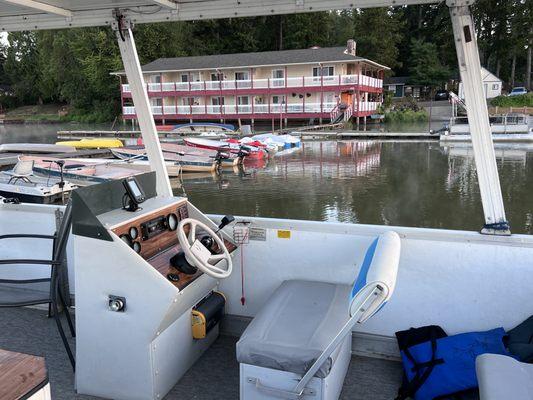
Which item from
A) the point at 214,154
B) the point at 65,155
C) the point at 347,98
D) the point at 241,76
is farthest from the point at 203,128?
the point at 65,155

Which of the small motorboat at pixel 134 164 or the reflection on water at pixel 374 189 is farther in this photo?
the small motorboat at pixel 134 164

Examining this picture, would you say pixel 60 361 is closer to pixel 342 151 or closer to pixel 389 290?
pixel 389 290

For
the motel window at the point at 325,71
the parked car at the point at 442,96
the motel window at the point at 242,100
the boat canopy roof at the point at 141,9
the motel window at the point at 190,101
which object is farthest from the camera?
the parked car at the point at 442,96

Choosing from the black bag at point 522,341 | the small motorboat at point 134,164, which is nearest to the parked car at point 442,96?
the small motorboat at point 134,164

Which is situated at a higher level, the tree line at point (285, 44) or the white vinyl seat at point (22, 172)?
the tree line at point (285, 44)

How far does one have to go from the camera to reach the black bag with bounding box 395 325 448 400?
93.4 inches

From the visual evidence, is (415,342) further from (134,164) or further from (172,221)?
(134,164)

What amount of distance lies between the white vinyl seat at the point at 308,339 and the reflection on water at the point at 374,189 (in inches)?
317

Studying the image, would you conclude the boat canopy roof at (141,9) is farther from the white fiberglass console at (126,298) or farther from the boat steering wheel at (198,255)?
the boat steering wheel at (198,255)

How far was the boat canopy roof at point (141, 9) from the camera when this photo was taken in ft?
9.64

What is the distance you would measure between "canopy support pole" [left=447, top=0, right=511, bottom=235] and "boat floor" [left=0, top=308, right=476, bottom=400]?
3.51 ft

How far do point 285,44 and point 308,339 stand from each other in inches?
1792

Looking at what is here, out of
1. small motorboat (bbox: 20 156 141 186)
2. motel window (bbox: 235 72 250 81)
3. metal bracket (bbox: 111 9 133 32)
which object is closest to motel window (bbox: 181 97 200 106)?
motel window (bbox: 235 72 250 81)

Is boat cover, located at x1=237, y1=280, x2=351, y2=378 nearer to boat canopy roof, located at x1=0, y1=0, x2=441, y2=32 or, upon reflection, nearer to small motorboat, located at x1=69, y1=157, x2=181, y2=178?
boat canopy roof, located at x1=0, y1=0, x2=441, y2=32
